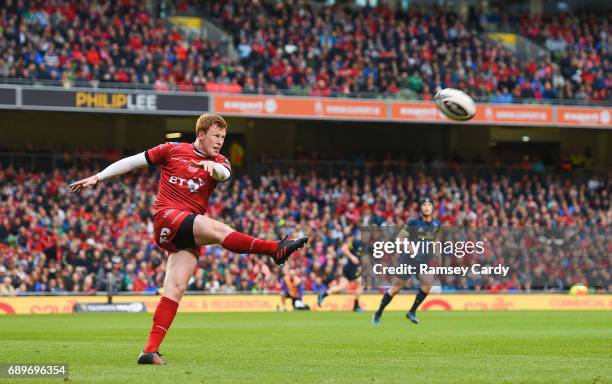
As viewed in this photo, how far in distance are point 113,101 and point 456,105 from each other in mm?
18540

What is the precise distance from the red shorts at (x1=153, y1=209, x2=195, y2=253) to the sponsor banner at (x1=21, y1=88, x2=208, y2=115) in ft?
85.4

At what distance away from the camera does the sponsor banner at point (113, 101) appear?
115 feet

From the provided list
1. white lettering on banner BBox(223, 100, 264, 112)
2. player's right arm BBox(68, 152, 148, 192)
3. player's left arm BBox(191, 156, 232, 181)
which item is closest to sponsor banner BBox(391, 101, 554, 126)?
white lettering on banner BBox(223, 100, 264, 112)

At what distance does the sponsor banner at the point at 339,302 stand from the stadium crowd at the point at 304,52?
8.88 m

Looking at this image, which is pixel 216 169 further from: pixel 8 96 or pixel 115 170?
pixel 8 96

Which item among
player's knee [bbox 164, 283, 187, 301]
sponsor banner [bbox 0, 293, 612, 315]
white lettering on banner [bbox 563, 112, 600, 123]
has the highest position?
white lettering on banner [bbox 563, 112, 600, 123]

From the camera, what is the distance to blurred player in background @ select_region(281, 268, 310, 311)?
30.0 m

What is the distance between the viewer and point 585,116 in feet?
135

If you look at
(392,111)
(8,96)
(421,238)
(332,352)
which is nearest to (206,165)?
(332,352)

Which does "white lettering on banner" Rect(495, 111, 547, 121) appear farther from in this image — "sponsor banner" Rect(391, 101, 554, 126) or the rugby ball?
the rugby ball

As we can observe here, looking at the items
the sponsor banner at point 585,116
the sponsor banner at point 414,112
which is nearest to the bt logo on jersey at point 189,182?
the sponsor banner at point 414,112

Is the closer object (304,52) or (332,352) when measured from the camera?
(332,352)

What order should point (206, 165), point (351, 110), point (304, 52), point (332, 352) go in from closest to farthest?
point (206, 165) < point (332, 352) < point (351, 110) < point (304, 52)

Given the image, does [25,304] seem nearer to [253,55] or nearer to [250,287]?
[250,287]
